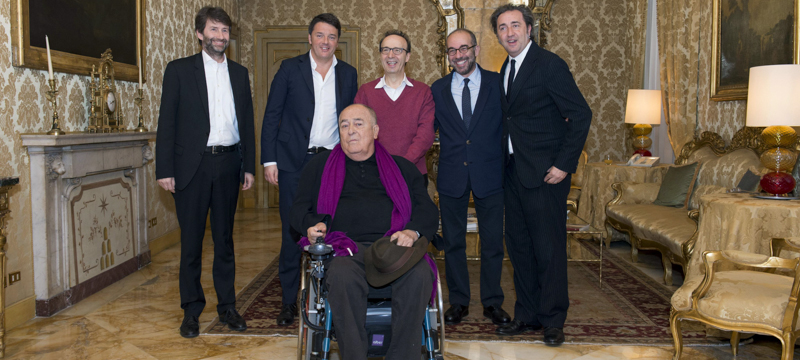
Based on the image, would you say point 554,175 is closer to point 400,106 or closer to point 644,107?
point 400,106

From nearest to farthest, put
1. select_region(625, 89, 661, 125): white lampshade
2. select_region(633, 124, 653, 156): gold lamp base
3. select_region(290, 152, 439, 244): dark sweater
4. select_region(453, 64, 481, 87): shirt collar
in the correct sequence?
select_region(290, 152, 439, 244): dark sweater → select_region(453, 64, 481, 87): shirt collar → select_region(625, 89, 661, 125): white lampshade → select_region(633, 124, 653, 156): gold lamp base

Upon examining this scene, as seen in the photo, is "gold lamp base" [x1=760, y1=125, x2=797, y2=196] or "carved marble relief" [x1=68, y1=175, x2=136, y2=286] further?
"carved marble relief" [x1=68, y1=175, x2=136, y2=286]

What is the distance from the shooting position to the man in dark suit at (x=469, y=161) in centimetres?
304

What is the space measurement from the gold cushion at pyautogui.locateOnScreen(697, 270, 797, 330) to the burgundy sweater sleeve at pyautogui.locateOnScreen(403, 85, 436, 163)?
4.66 feet

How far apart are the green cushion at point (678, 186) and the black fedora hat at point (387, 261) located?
10.8ft

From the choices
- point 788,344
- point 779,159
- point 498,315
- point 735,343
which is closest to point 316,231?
point 498,315

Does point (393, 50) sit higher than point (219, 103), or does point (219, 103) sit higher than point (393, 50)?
point (393, 50)

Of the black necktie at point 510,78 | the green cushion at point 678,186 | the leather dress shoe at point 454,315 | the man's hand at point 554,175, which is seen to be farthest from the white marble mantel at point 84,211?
the green cushion at point 678,186

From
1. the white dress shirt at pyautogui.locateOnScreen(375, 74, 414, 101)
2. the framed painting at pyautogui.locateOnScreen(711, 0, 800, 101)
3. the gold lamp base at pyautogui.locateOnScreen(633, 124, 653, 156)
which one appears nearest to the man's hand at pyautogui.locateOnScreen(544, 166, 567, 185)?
the white dress shirt at pyautogui.locateOnScreen(375, 74, 414, 101)

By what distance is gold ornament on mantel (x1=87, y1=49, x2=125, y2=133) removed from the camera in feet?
13.2

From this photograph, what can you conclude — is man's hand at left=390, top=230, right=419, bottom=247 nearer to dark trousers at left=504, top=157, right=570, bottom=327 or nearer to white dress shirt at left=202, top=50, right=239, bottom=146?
dark trousers at left=504, top=157, right=570, bottom=327

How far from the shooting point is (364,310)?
2.21 meters

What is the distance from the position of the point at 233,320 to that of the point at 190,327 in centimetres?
22

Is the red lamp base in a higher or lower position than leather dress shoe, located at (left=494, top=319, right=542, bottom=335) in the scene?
higher
